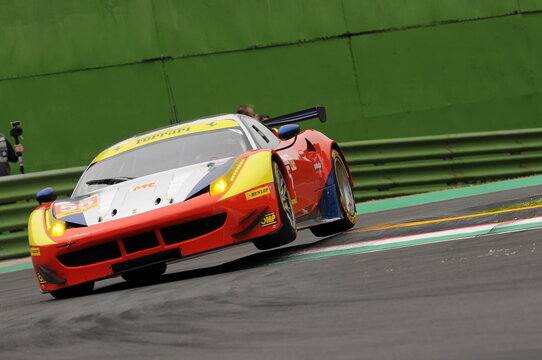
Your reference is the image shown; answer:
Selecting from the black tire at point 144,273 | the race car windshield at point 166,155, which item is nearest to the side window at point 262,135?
the race car windshield at point 166,155

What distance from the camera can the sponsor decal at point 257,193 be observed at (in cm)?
714

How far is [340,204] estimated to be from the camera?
8945mm

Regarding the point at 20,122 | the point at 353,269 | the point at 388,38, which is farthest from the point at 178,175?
the point at 388,38

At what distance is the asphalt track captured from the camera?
3938 mm

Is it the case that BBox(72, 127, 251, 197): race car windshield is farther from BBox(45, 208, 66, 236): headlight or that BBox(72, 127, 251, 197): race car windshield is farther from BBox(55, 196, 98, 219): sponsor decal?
BBox(45, 208, 66, 236): headlight

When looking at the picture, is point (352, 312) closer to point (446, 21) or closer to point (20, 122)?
point (20, 122)

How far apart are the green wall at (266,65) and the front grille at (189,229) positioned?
7564 mm

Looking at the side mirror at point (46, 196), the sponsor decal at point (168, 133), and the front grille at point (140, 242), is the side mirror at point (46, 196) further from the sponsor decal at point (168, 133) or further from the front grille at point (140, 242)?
the front grille at point (140, 242)

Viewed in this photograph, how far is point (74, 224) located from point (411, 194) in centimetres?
827

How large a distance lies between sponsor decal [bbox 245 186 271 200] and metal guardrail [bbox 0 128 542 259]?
725cm

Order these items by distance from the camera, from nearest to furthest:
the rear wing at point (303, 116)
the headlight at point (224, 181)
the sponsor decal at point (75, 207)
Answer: the headlight at point (224, 181)
the sponsor decal at point (75, 207)
the rear wing at point (303, 116)

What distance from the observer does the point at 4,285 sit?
374 inches

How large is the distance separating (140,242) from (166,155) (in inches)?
47.4

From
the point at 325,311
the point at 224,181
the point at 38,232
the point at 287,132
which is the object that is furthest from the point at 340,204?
the point at 325,311
